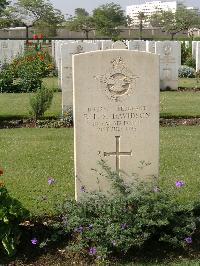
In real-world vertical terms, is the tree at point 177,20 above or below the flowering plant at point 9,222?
above

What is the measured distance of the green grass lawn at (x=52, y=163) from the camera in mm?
6668

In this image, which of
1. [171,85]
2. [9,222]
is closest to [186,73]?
[171,85]

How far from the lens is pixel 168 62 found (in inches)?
771

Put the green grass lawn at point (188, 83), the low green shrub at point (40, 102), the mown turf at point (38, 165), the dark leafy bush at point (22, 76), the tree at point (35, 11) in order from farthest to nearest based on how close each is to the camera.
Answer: the tree at point (35, 11)
the green grass lawn at point (188, 83)
the dark leafy bush at point (22, 76)
the low green shrub at point (40, 102)
the mown turf at point (38, 165)

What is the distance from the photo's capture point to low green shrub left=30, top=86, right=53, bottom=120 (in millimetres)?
12352

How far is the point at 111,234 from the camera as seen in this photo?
464 centimetres

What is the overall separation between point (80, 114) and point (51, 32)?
167 ft

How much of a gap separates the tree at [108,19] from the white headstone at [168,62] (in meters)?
36.1

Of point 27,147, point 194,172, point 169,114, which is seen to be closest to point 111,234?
point 194,172

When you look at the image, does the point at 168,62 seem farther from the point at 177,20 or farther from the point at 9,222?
the point at 177,20

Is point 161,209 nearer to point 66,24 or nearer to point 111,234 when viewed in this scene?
point 111,234

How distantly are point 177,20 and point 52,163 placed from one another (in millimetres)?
54764

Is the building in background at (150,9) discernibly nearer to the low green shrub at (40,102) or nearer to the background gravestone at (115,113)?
the low green shrub at (40,102)

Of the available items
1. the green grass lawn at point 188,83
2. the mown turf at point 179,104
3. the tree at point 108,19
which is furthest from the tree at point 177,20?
the mown turf at point 179,104
